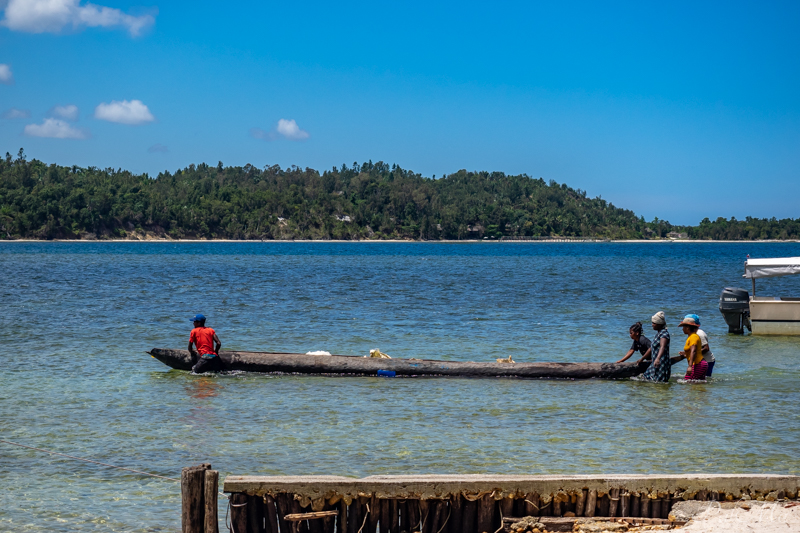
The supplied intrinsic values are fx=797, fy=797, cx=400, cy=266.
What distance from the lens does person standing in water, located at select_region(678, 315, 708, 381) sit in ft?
54.0

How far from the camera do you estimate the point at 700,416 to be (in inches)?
551

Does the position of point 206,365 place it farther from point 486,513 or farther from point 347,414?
point 486,513

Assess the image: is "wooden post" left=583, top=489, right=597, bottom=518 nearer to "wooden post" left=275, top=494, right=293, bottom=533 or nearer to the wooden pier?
the wooden pier

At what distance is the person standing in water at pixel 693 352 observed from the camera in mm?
16453

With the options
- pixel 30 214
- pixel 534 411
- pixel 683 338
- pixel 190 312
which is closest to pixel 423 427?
pixel 534 411

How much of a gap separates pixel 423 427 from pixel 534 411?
7.88 feet

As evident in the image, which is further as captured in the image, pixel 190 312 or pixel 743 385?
pixel 190 312

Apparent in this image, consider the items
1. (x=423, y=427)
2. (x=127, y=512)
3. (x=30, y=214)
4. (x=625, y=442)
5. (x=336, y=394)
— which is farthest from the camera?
(x=30, y=214)

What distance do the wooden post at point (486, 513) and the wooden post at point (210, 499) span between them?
7.82 feet

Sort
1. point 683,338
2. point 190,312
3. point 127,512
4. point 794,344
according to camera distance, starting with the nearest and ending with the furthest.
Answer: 1. point 127,512
2. point 794,344
3. point 683,338
4. point 190,312

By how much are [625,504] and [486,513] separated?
1314 millimetres

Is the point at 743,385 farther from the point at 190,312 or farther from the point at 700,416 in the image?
the point at 190,312

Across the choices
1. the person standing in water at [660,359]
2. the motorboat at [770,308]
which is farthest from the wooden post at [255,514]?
the motorboat at [770,308]

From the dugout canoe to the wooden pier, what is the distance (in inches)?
385
